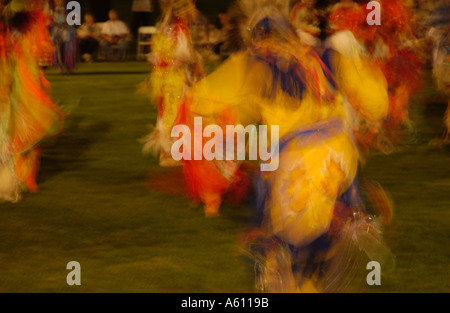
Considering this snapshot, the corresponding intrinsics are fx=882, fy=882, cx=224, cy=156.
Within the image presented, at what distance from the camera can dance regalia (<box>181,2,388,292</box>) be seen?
14.2ft

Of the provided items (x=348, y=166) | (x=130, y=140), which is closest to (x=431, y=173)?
(x=130, y=140)

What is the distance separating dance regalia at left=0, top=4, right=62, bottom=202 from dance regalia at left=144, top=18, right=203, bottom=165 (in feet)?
3.75

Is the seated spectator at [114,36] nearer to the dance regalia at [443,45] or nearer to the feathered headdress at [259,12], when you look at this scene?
the dance regalia at [443,45]

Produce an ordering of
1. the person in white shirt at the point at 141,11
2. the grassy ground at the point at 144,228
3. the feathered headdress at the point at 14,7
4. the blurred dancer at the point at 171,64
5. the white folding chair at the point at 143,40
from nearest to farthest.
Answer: the grassy ground at the point at 144,228
the feathered headdress at the point at 14,7
the blurred dancer at the point at 171,64
the white folding chair at the point at 143,40
the person in white shirt at the point at 141,11

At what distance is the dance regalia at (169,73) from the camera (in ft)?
28.4

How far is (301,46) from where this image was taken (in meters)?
4.38

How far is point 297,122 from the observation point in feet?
14.4

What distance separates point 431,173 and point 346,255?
14.2 ft

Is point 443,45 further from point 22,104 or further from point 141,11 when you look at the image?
point 141,11

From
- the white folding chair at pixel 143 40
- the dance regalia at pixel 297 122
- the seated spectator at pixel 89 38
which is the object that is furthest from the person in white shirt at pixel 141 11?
the dance regalia at pixel 297 122

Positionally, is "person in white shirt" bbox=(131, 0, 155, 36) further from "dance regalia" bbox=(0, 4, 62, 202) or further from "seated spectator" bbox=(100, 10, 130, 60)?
"dance regalia" bbox=(0, 4, 62, 202)

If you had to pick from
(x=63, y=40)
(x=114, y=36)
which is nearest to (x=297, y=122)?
(x=63, y=40)

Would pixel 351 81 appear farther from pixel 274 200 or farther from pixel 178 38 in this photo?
pixel 178 38

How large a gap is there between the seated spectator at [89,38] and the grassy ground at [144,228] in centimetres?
1090
